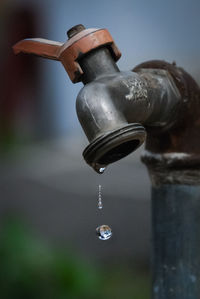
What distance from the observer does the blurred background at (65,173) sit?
236 cm

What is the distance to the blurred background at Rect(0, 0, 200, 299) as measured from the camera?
2355mm

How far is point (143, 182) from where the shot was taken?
13.4 feet

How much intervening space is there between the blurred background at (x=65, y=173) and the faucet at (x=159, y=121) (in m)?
0.99

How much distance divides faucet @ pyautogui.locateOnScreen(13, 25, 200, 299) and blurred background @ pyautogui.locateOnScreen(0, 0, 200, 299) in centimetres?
99

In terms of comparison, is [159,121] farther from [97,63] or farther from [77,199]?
[77,199]

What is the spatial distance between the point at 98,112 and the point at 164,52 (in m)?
3.97

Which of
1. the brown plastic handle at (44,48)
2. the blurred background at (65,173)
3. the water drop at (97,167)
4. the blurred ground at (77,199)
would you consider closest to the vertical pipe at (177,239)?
the water drop at (97,167)

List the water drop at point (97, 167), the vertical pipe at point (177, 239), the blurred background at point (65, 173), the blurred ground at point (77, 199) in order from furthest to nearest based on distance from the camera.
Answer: the blurred ground at point (77, 199)
the blurred background at point (65, 173)
the vertical pipe at point (177, 239)
the water drop at point (97, 167)

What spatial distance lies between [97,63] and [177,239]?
430 mm

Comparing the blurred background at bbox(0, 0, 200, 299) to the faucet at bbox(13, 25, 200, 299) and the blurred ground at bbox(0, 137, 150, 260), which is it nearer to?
the blurred ground at bbox(0, 137, 150, 260)

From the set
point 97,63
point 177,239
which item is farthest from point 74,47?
point 177,239

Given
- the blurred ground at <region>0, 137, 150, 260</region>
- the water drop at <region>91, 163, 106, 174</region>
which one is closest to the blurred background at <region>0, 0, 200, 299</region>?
the blurred ground at <region>0, 137, 150, 260</region>

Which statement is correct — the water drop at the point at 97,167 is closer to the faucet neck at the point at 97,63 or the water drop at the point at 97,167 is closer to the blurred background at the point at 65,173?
the faucet neck at the point at 97,63

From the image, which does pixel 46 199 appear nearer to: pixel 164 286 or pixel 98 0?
pixel 98 0
